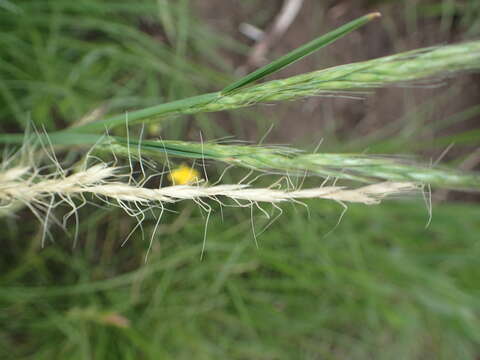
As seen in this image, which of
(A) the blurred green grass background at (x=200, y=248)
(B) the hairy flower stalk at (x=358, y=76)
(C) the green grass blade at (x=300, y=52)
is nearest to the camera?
(B) the hairy flower stalk at (x=358, y=76)

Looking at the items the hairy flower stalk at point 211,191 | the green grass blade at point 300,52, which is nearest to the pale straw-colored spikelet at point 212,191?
the hairy flower stalk at point 211,191

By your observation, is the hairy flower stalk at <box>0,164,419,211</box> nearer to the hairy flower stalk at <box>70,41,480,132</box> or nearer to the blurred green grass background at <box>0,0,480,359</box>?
the hairy flower stalk at <box>70,41,480,132</box>

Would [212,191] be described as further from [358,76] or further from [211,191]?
[358,76]

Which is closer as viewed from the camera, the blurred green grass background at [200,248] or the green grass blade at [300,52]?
the green grass blade at [300,52]

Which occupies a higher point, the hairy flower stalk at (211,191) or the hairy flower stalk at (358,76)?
the hairy flower stalk at (358,76)

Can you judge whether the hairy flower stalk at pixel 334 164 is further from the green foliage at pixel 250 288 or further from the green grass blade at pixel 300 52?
the green foliage at pixel 250 288

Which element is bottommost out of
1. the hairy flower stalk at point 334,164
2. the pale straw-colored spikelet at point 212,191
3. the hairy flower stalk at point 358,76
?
the pale straw-colored spikelet at point 212,191

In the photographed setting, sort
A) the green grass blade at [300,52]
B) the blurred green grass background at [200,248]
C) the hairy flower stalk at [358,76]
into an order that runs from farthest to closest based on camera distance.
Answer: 1. the blurred green grass background at [200,248]
2. the green grass blade at [300,52]
3. the hairy flower stalk at [358,76]

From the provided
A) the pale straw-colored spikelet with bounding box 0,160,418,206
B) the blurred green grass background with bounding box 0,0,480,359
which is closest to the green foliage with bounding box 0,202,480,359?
the blurred green grass background with bounding box 0,0,480,359

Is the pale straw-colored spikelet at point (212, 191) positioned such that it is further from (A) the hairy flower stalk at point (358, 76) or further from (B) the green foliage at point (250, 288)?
(B) the green foliage at point (250, 288)
